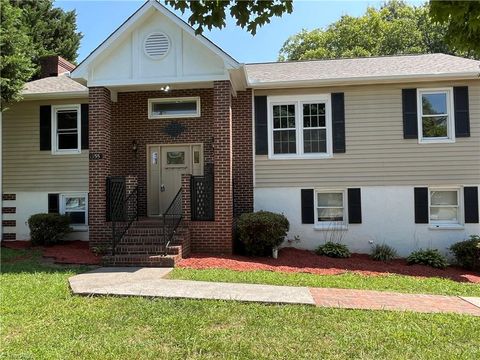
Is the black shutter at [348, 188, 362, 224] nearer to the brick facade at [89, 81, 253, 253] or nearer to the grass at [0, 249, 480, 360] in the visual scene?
the brick facade at [89, 81, 253, 253]

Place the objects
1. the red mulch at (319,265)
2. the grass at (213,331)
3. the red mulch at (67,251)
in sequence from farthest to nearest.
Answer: the red mulch at (67,251) < the red mulch at (319,265) < the grass at (213,331)

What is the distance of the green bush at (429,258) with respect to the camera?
413 inches

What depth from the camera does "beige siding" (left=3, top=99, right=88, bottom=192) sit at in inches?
506

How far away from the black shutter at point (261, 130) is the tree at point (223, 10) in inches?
308

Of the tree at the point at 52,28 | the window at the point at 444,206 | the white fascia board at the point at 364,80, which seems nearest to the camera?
the white fascia board at the point at 364,80

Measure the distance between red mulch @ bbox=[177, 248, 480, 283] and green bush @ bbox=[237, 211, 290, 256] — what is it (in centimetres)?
32

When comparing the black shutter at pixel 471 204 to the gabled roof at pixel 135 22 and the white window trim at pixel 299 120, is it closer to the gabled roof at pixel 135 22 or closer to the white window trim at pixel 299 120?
the white window trim at pixel 299 120

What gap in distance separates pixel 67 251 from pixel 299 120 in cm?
741

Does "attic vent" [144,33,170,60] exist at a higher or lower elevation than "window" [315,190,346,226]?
higher

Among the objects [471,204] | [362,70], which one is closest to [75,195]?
[362,70]

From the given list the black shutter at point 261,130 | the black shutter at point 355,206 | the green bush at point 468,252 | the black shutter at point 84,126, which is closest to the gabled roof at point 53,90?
the black shutter at point 84,126

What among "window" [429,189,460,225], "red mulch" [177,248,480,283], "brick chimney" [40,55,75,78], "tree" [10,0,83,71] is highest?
"tree" [10,0,83,71]

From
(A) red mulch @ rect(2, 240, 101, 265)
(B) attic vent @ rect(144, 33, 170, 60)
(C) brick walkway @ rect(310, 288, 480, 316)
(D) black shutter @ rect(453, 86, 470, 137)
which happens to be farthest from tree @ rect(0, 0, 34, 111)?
(D) black shutter @ rect(453, 86, 470, 137)

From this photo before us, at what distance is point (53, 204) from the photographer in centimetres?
1295
